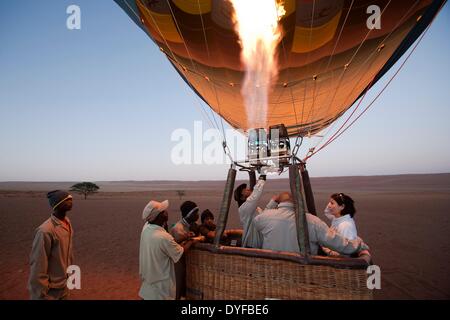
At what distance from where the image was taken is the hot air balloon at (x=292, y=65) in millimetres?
2301

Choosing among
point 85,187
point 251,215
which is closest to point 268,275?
point 251,215

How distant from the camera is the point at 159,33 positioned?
4.04m

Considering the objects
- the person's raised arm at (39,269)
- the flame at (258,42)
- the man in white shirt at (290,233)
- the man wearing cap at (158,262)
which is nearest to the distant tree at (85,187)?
the flame at (258,42)

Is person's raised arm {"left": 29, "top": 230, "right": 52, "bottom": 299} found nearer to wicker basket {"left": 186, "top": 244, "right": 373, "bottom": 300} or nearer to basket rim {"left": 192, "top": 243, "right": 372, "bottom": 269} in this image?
wicker basket {"left": 186, "top": 244, "right": 373, "bottom": 300}

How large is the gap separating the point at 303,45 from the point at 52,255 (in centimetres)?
364

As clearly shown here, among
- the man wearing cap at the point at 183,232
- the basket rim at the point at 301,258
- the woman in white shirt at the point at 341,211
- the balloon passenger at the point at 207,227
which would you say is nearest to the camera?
the basket rim at the point at 301,258

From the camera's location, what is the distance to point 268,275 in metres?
2.28

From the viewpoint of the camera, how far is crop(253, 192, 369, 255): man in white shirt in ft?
7.49

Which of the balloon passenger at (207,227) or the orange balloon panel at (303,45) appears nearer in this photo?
the balloon passenger at (207,227)

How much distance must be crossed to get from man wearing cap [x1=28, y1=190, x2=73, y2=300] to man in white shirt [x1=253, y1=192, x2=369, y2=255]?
173 centimetres

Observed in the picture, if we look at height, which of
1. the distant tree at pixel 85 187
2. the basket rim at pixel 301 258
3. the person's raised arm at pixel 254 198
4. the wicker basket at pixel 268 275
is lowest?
the distant tree at pixel 85 187

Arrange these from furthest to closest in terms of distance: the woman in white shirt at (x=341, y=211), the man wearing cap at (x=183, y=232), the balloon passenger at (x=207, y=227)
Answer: the balloon passenger at (x=207, y=227) < the woman in white shirt at (x=341, y=211) < the man wearing cap at (x=183, y=232)

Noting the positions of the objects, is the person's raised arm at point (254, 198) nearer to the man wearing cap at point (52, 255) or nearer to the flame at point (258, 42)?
the man wearing cap at point (52, 255)
